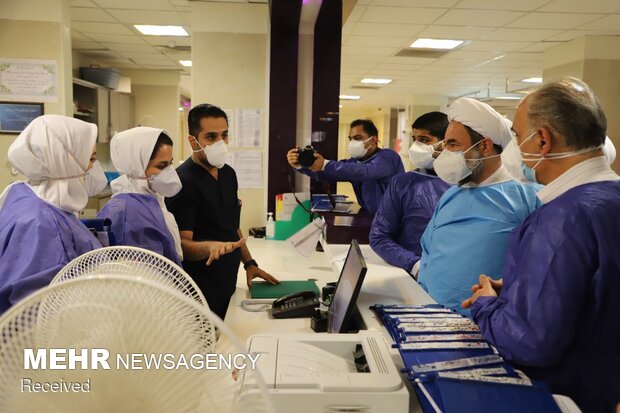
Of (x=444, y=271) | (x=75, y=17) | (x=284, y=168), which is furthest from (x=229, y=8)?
(x=444, y=271)

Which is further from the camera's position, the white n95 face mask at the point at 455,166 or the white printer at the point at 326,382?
the white n95 face mask at the point at 455,166

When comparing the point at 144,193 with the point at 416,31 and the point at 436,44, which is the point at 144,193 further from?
the point at 436,44

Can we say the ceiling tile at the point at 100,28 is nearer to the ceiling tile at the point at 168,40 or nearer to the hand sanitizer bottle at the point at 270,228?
the ceiling tile at the point at 168,40

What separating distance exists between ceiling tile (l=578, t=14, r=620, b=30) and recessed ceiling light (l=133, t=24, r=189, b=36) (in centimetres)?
376

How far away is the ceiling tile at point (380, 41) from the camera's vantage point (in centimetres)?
470

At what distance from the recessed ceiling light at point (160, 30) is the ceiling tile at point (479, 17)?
2.48 m

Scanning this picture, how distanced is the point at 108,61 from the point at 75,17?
7.53 feet

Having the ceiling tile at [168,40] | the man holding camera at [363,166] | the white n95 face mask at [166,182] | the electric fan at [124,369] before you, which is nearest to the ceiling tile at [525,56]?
the man holding camera at [363,166]

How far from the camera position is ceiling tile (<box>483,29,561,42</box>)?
4304mm

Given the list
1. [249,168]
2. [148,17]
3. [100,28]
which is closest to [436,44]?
[249,168]

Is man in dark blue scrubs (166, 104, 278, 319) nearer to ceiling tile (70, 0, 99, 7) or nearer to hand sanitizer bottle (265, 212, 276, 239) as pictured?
hand sanitizer bottle (265, 212, 276, 239)

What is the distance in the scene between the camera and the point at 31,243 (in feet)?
3.73

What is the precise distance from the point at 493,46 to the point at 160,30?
3549mm

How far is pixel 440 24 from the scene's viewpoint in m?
4.14
